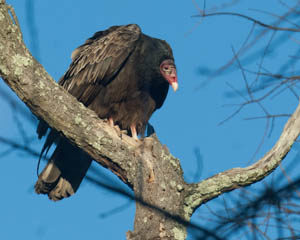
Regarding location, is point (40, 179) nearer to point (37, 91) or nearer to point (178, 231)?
point (37, 91)

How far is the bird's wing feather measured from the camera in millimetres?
4309

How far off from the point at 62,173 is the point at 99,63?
1.05m

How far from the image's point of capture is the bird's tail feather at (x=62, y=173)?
12.9 feet

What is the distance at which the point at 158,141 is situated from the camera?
3.34 metres

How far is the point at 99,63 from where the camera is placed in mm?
4367

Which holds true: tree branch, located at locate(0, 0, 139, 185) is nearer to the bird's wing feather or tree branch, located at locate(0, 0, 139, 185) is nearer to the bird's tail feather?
the bird's tail feather

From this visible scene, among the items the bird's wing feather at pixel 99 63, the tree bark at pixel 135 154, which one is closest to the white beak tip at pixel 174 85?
the bird's wing feather at pixel 99 63

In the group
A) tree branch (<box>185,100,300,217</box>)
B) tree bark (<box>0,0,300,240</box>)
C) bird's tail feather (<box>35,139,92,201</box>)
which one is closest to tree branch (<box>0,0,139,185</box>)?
tree bark (<box>0,0,300,240</box>)

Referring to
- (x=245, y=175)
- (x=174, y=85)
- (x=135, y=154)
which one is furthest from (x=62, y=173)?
(x=245, y=175)

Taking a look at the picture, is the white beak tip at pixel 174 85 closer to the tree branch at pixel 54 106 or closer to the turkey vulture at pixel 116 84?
the turkey vulture at pixel 116 84

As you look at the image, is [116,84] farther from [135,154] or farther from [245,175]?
[245,175]

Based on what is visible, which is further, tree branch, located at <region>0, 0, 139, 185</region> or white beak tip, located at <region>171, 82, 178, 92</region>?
white beak tip, located at <region>171, 82, 178, 92</region>

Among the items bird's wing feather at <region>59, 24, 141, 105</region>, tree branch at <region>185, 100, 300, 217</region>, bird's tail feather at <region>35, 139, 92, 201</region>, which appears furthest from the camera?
bird's wing feather at <region>59, 24, 141, 105</region>

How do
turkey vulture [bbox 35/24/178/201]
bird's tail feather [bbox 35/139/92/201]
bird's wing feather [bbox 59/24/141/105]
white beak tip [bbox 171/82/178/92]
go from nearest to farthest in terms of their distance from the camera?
bird's tail feather [bbox 35/139/92/201]
turkey vulture [bbox 35/24/178/201]
bird's wing feather [bbox 59/24/141/105]
white beak tip [bbox 171/82/178/92]
